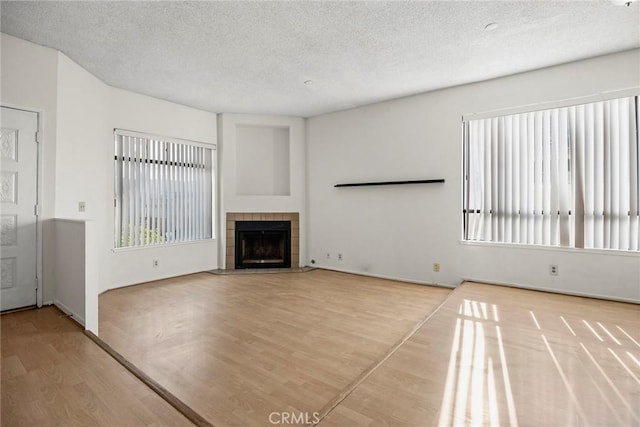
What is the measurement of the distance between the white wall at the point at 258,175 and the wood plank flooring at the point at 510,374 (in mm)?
3513

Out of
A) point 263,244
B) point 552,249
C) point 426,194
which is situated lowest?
point 263,244

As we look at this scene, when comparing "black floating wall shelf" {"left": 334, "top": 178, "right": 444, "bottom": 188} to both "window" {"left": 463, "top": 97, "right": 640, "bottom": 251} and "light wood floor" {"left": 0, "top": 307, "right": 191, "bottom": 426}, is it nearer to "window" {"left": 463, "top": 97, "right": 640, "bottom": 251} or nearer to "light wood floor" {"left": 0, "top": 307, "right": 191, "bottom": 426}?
"window" {"left": 463, "top": 97, "right": 640, "bottom": 251}

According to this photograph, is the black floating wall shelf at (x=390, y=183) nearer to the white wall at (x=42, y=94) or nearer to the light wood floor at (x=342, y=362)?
the light wood floor at (x=342, y=362)

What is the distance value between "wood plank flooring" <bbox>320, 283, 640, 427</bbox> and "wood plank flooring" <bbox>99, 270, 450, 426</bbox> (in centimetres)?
27

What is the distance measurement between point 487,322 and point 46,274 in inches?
178

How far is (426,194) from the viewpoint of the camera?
14.8 ft

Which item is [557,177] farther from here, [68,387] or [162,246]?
[162,246]

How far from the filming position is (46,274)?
10.5 feet

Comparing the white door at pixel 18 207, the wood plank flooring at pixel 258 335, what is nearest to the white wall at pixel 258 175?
the wood plank flooring at pixel 258 335

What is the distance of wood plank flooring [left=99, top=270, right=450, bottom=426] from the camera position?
182cm

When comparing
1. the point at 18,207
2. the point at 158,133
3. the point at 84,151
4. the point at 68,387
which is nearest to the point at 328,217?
the point at 158,133

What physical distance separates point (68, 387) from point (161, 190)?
3.49 metres

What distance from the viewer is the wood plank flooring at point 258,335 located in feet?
5.97

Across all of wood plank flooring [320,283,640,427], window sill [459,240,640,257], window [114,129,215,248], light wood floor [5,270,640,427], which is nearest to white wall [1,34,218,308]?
window [114,129,215,248]
